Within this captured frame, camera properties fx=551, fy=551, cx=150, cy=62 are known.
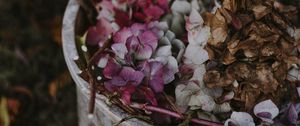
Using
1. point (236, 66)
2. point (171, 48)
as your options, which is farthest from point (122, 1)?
point (236, 66)

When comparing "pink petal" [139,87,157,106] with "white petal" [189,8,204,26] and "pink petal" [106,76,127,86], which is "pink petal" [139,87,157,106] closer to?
"pink petal" [106,76,127,86]

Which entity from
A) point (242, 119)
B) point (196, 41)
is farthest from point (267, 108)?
point (196, 41)

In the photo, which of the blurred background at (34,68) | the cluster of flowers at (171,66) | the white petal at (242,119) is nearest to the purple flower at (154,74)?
the cluster of flowers at (171,66)

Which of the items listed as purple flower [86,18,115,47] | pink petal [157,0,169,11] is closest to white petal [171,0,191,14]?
pink petal [157,0,169,11]

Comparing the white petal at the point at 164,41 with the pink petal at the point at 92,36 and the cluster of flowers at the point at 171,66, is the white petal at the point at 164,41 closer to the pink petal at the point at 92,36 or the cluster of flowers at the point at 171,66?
the cluster of flowers at the point at 171,66

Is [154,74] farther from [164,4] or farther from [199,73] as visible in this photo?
[164,4]

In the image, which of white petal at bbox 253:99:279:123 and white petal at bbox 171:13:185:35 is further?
white petal at bbox 171:13:185:35

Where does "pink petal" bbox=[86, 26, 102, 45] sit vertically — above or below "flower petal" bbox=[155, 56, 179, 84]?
above

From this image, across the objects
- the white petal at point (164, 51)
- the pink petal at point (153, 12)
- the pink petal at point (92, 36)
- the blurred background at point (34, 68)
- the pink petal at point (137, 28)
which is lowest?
the blurred background at point (34, 68)
